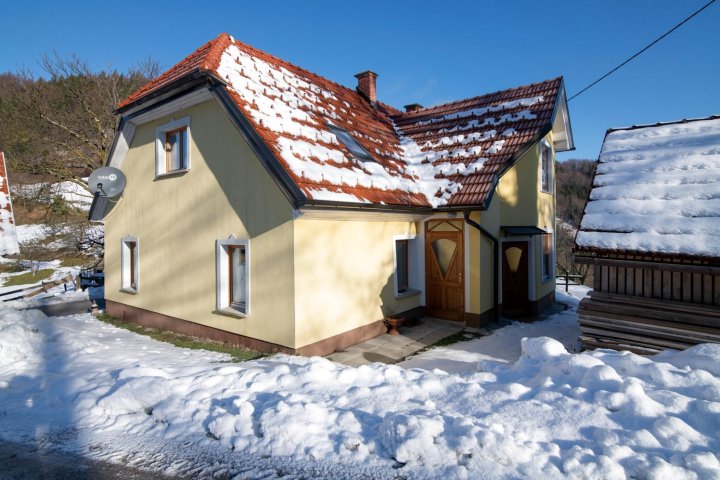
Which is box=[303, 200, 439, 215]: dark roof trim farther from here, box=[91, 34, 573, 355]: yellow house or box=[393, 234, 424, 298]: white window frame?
box=[393, 234, 424, 298]: white window frame

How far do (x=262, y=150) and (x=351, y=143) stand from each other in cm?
312

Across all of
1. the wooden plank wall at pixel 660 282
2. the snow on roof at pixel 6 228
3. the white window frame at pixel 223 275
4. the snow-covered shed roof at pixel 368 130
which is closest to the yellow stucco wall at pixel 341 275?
the snow-covered shed roof at pixel 368 130

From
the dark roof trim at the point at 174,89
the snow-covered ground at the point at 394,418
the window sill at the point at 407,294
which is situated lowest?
the snow-covered ground at the point at 394,418

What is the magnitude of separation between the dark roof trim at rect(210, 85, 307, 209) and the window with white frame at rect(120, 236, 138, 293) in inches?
221

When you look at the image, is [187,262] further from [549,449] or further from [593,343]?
[593,343]

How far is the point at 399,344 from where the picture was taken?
781 cm

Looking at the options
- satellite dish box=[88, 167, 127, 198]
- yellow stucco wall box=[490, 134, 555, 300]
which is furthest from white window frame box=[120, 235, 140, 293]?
yellow stucco wall box=[490, 134, 555, 300]

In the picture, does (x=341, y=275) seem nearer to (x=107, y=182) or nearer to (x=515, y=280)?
(x=515, y=280)

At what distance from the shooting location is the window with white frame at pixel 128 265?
10.5 meters

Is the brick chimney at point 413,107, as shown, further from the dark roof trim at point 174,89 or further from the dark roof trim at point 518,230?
the dark roof trim at point 174,89

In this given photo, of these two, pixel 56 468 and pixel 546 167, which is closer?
pixel 56 468

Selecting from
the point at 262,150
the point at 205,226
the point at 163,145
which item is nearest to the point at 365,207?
the point at 262,150

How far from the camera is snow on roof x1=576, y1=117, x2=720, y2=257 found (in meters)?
5.88

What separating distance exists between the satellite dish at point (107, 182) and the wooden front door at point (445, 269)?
8.38 meters
